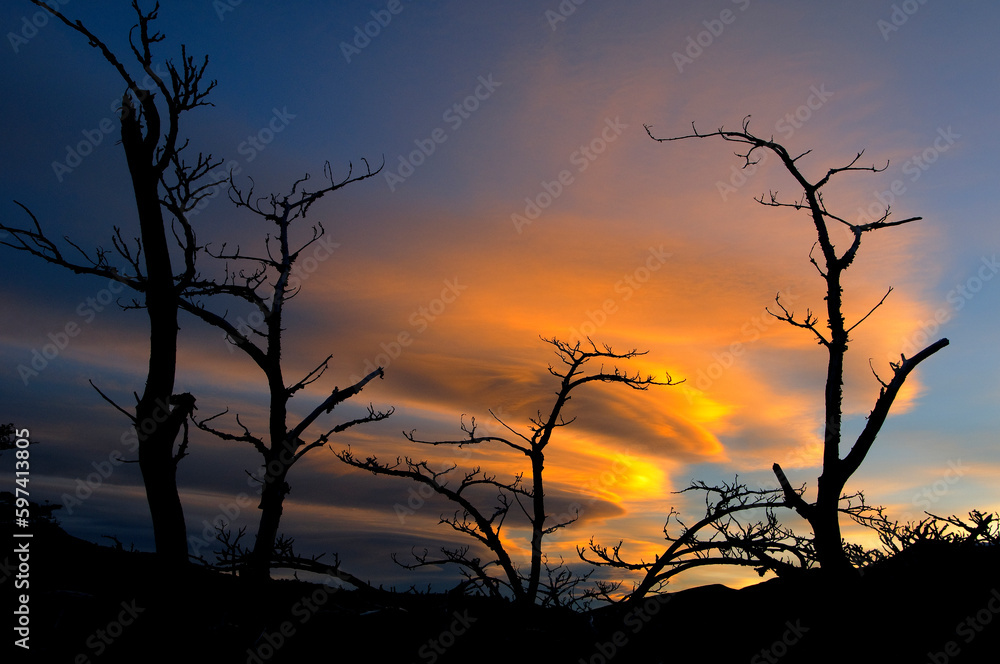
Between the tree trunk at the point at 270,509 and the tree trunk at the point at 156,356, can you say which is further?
the tree trunk at the point at 270,509

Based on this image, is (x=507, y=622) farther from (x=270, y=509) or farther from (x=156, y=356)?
(x=270, y=509)

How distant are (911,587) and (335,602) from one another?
4658 millimetres

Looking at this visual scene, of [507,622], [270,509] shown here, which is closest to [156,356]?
[507,622]

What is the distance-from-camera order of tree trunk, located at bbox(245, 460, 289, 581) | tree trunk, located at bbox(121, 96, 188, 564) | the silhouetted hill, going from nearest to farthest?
the silhouetted hill, tree trunk, located at bbox(121, 96, 188, 564), tree trunk, located at bbox(245, 460, 289, 581)

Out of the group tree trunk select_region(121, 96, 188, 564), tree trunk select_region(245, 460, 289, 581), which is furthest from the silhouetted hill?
tree trunk select_region(245, 460, 289, 581)

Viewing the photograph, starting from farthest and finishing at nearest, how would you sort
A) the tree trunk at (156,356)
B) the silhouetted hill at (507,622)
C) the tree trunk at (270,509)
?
the tree trunk at (270,509) < the tree trunk at (156,356) < the silhouetted hill at (507,622)

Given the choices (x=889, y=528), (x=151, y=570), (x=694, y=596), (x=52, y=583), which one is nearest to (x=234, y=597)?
(x=151, y=570)

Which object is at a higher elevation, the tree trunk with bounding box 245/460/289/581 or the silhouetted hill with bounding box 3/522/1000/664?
the tree trunk with bounding box 245/460/289/581

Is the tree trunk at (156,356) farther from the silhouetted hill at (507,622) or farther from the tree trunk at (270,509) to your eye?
the tree trunk at (270,509)

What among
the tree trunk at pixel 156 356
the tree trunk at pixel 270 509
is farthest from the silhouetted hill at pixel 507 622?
the tree trunk at pixel 270 509

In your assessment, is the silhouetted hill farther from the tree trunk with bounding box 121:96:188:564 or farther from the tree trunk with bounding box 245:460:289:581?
the tree trunk with bounding box 245:460:289:581

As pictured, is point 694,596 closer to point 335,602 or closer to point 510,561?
point 335,602

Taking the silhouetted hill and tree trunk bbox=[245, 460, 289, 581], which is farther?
tree trunk bbox=[245, 460, 289, 581]

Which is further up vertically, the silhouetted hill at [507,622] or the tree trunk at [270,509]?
the tree trunk at [270,509]
